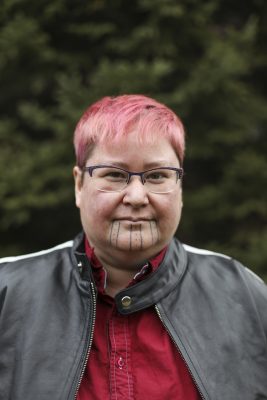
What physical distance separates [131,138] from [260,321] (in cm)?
81

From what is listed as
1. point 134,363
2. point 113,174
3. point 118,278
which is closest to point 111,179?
point 113,174

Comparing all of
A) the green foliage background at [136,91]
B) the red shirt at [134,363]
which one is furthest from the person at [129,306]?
the green foliage background at [136,91]

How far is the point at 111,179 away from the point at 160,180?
17 cm

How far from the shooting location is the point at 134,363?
1.70 meters

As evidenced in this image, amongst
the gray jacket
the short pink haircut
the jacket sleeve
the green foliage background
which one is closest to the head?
the short pink haircut

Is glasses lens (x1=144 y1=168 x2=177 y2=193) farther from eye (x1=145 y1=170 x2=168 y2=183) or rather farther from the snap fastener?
the snap fastener

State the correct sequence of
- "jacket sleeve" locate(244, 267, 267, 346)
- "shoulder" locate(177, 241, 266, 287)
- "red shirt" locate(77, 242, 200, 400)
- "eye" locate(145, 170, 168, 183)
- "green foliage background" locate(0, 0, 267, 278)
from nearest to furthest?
"red shirt" locate(77, 242, 200, 400) → "eye" locate(145, 170, 168, 183) → "jacket sleeve" locate(244, 267, 267, 346) → "shoulder" locate(177, 241, 266, 287) → "green foliage background" locate(0, 0, 267, 278)

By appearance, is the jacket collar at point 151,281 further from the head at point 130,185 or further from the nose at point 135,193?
the nose at point 135,193

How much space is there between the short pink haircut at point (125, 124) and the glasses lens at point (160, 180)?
0.11 metres

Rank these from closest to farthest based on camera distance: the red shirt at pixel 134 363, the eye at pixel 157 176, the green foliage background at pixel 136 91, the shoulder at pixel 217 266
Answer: the red shirt at pixel 134 363 < the eye at pixel 157 176 < the shoulder at pixel 217 266 < the green foliage background at pixel 136 91

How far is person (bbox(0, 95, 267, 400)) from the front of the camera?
1.69 m

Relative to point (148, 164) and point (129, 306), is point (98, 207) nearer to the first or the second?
point (148, 164)

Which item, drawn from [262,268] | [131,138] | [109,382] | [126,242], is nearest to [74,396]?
Answer: [109,382]

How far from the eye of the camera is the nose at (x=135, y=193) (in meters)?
1.71
